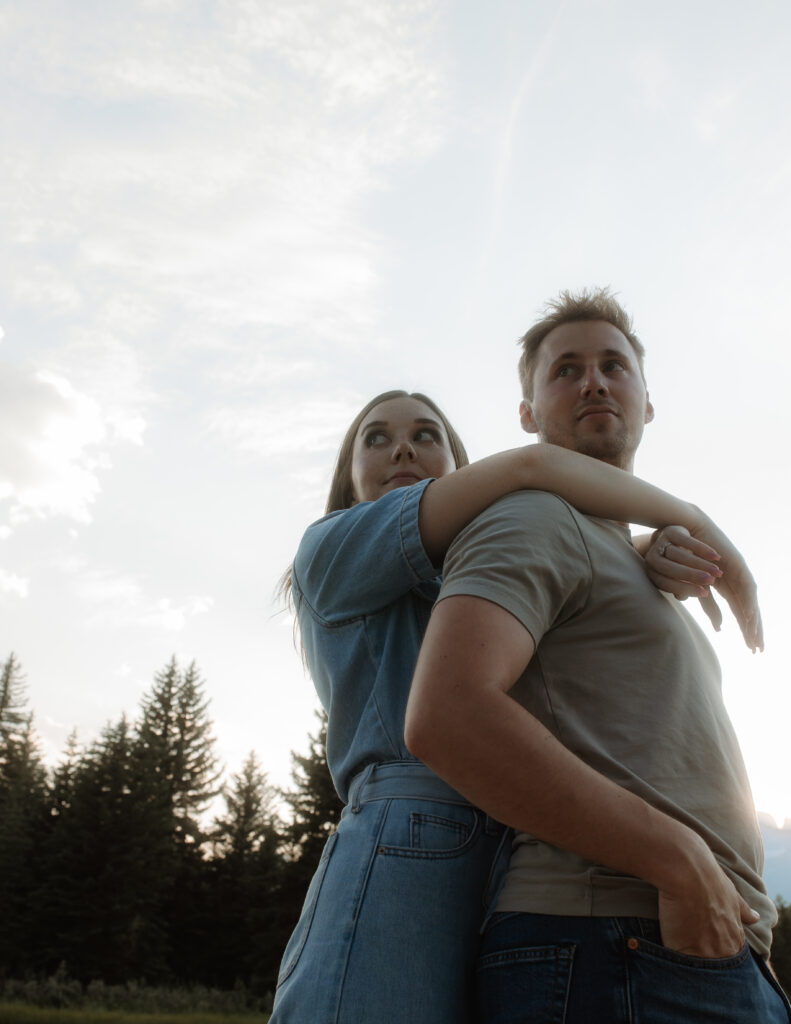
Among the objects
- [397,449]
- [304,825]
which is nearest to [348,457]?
[397,449]

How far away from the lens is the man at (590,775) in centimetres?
164

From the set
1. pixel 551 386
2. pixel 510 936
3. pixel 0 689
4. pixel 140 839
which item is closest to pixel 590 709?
pixel 510 936

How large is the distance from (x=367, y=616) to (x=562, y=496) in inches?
25.4

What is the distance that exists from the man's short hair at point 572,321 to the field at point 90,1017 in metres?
24.3

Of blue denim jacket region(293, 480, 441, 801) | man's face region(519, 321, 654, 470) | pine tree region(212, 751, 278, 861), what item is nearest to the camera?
blue denim jacket region(293, 480, 441, 801)

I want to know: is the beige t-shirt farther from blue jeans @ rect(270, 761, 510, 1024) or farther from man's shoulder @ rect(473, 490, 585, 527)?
blue jeans @ rect(270, 761, 510, 1024)

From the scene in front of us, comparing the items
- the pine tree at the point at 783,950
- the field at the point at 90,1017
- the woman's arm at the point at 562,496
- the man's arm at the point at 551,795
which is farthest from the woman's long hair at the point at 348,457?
the pine tree at the point at 783,950

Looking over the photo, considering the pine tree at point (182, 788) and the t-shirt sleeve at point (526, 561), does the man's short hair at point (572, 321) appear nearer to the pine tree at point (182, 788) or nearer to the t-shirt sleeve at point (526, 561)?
the t-shirt sleeve at point (526, 561)

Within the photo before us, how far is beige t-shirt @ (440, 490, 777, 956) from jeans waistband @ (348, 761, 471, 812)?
21cm

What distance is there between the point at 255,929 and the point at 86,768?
989cm

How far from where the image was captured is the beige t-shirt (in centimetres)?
178

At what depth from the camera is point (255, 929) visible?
117 feet

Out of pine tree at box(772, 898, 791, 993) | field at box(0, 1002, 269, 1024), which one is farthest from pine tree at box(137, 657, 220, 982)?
pine tree at box(772, 898, 791, 993)

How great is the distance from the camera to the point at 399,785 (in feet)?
6.73
